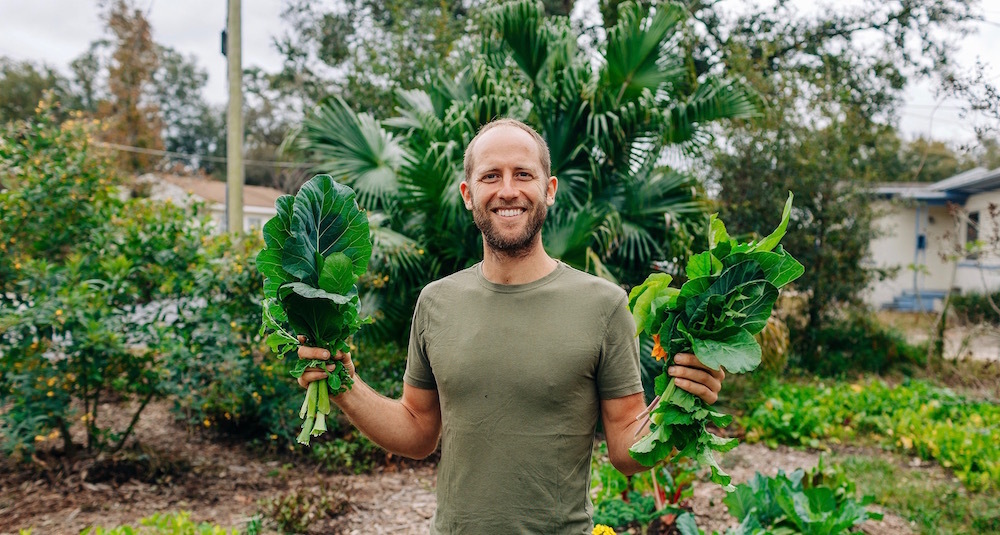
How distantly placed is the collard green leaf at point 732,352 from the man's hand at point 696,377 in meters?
0.05

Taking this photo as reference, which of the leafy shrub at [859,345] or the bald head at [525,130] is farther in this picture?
the leafy shrub at [859,345]

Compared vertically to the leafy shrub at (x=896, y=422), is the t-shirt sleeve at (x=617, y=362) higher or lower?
higher

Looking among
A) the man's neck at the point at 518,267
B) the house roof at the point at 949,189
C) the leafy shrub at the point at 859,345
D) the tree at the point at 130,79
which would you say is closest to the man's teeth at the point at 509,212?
the man's neck at the point at 518,267

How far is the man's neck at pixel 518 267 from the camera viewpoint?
181 centimetres

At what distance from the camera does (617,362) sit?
171 centimetres

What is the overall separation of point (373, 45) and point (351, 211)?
1065 centimetres

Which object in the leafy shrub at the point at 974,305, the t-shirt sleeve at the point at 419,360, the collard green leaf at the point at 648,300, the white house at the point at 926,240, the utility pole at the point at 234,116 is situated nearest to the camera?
the collard green leaf at the point at 648,300

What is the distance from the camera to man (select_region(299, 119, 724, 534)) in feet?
5.53

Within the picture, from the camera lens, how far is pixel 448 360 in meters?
1.77

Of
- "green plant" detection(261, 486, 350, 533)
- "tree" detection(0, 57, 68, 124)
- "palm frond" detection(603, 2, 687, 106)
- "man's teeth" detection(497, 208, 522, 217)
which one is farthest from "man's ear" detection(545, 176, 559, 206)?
"tree" detection(0, 57, 68, 124)

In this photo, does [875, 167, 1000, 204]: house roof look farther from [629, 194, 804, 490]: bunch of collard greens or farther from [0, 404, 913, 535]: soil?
[629, 194, 804, 490]: bunch of collard greens

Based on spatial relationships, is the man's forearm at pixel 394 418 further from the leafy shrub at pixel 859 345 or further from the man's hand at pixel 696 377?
the leafy shrub at pixel 859 345

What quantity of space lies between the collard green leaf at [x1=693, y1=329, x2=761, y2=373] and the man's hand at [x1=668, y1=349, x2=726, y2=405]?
0.17 feet

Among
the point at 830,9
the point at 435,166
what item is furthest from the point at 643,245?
the point at 830,9
